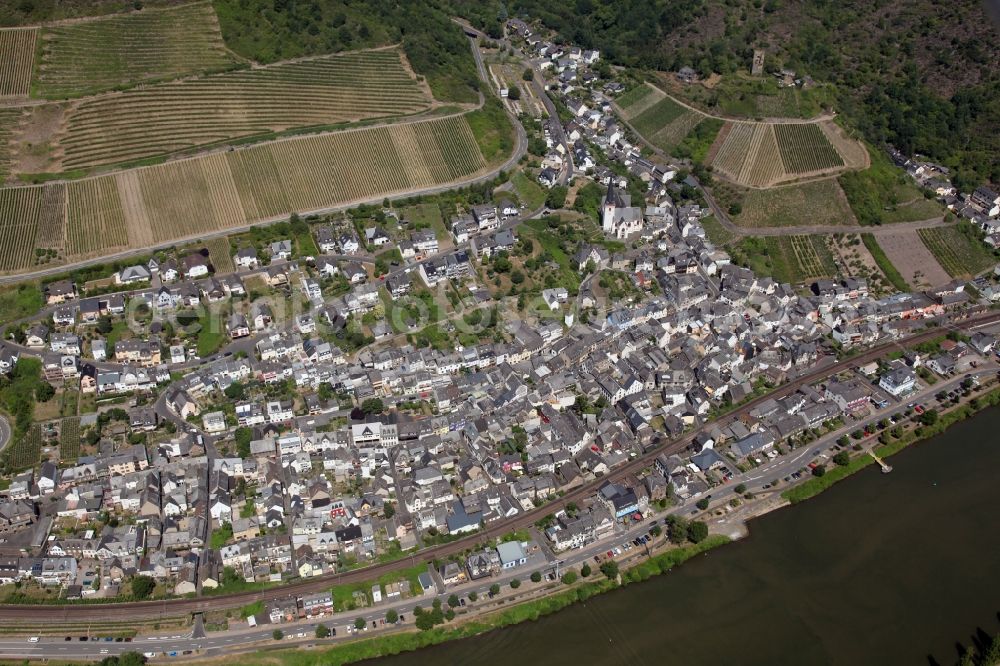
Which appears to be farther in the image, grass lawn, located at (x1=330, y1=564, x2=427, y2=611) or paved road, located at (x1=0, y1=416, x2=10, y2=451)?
paved road, located at (x1=0, y1=416, x2=10, y2=451)

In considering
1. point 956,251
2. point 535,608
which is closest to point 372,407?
point 535,608

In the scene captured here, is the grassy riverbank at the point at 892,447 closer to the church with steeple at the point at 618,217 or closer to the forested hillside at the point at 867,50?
the church with steeple at the point at 618,217

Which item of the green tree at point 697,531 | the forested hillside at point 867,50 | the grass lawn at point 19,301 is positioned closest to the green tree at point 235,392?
the grass lawn at point 19,301

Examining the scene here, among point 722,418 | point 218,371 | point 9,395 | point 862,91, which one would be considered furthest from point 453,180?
point 862,91

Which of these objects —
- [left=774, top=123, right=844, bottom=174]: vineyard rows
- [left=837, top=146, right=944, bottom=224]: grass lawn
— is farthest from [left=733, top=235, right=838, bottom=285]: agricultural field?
[left=774, top=123, right=844, bottom=174]: vineyard rows

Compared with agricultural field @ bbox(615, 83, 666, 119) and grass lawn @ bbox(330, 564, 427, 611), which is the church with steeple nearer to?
agricultural field @ bbox(615, 83, 666, 119)

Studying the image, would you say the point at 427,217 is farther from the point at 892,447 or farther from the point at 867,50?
the point at 867,50

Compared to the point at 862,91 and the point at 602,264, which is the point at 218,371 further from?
the point at 862,91

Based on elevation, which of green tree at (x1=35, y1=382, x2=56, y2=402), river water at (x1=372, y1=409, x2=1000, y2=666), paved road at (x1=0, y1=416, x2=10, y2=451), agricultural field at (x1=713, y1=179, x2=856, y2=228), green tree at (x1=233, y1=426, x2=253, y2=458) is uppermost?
agricultural field at (x1=713, y1=179, x2=856, y2=228)
